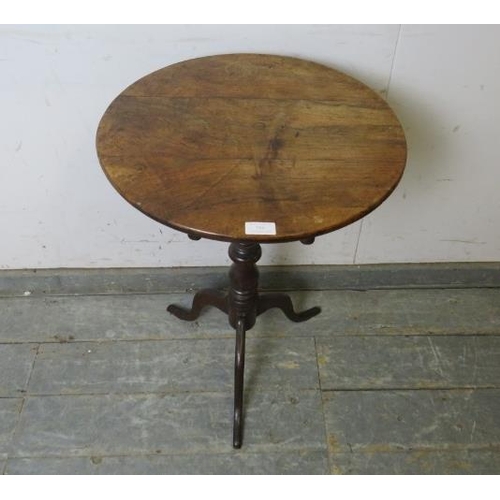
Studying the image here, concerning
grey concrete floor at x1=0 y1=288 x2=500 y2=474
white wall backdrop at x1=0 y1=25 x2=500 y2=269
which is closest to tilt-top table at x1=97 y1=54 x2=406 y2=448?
white wall backdrop at x1=0 y1=25 x2=500 y2=269

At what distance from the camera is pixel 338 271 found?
1.93 m

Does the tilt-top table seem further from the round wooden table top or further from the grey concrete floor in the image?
the grey concrete floor

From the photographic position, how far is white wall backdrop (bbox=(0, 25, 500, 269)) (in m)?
1.39

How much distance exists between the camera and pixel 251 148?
115 centimetres

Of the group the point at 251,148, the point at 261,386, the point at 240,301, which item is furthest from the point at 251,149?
the point at 261,386

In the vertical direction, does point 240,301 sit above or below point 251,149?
below

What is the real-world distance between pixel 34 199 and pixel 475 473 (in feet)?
5.20

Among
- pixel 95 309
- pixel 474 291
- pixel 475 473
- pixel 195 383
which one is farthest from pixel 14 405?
pixel 474 291

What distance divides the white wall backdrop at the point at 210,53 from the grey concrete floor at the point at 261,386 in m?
0.19

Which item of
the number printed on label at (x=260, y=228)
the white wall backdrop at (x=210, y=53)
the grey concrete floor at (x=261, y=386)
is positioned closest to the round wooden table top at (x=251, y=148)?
the number printed on label at (x=260, y=228)

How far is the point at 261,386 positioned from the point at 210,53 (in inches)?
39.9

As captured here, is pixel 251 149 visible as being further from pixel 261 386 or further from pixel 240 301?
pixel 261 386

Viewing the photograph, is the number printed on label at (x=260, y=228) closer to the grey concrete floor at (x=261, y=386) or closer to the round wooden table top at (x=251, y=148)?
the round wooden table top at (x=251, y=148)

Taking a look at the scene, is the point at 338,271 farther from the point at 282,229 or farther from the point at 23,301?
the point at 23,301
